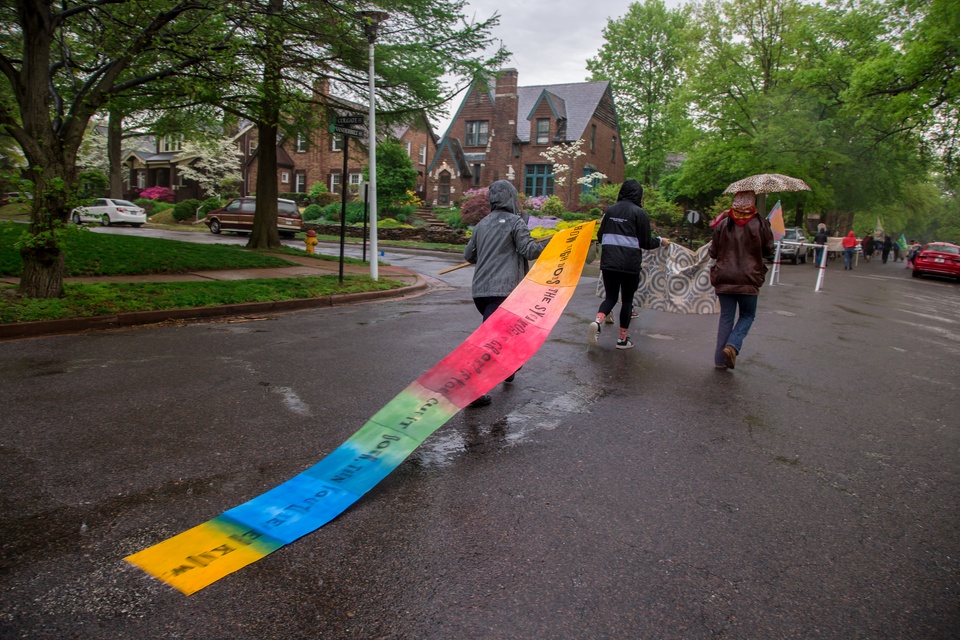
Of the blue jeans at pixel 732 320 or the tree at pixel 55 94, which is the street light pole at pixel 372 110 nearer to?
the tree at pixel 55 94

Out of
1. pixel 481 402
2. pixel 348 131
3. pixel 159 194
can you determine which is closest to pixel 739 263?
pixel 481 402

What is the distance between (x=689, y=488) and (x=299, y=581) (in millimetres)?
2252

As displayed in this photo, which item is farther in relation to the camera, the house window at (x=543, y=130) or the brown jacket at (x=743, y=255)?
the house window at (x=543, y=130)

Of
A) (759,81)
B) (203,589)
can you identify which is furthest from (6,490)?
(759,81)

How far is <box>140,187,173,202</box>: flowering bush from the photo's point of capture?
165ft

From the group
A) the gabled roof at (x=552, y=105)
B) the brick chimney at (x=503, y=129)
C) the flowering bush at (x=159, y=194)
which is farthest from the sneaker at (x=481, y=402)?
the flowering bush at (x=159, y=194)

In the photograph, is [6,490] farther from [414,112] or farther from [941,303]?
[941,303]

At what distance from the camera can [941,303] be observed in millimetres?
16844

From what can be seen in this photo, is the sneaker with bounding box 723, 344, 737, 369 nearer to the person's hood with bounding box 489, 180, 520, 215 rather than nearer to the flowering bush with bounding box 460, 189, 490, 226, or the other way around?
the person's hood with bounding box 489, 180, 520, 215

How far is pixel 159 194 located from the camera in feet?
165

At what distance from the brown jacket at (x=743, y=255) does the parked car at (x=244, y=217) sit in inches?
982

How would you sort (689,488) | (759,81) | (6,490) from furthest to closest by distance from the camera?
(759,81) < (689,488) < (6,490)

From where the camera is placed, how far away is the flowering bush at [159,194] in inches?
1978

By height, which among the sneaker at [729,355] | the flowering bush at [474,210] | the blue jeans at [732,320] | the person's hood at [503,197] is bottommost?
the sneaker at [729,355]
